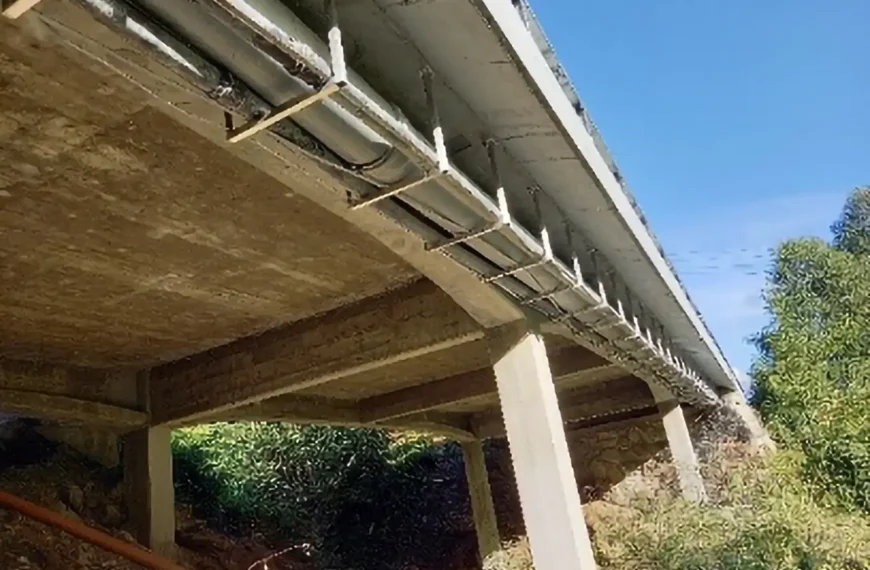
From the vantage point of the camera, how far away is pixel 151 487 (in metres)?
7.34

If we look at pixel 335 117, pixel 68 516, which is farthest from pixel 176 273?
pixel 68 516

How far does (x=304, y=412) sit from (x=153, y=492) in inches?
85.6

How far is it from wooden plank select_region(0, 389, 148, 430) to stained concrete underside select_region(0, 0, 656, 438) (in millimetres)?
17

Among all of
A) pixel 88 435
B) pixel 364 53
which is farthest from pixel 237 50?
pixel 88 435

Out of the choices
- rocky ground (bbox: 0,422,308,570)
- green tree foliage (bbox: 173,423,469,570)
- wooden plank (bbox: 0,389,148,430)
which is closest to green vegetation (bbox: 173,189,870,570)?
green tree foliage (bbox: 173,423,469,570)

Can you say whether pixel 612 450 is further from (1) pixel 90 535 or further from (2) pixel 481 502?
(1) pixel 90 535

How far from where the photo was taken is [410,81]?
316cm

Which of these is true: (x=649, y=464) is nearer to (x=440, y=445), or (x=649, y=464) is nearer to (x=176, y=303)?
(x=440, y=445)

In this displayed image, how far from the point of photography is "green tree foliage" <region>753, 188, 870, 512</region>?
8.70 meters

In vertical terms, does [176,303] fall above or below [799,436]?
above

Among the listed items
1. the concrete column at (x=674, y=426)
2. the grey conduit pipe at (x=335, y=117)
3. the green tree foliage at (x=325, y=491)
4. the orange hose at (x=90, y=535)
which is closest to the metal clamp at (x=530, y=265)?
the grey conduit pipe at (x=335, y=117)

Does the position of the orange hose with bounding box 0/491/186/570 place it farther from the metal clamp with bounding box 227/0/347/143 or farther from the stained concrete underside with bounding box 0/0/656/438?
the metal clamp with bounding box 227/0/347/143

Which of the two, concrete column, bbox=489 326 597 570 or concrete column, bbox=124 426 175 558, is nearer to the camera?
concrete column, bbox=489 326 597 570

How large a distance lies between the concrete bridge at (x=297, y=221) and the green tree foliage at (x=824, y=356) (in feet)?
5.87
